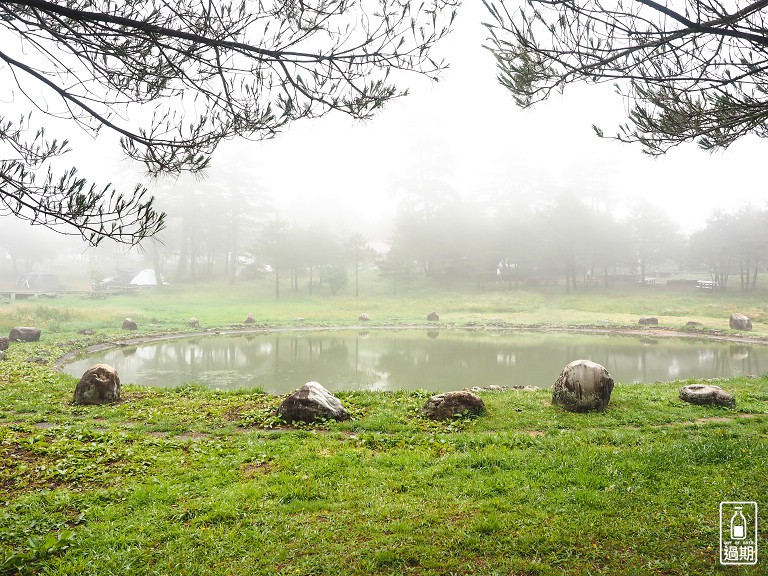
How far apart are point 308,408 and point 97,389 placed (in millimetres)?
5408

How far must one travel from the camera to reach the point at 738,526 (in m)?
4.36

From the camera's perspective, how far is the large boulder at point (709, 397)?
9.71 metres

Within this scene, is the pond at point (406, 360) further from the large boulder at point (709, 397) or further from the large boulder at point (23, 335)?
the large boulder at point (709, 397)

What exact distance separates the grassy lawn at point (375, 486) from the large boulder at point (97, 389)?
344mm

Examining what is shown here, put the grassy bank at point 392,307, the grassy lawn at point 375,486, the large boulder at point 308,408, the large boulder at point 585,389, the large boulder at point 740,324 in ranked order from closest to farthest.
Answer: the grassy lawn at point 375,486 → the large boulder at point 308,408 → the large boulder at point 585,389 → the large boulder at point 740,324 → the grassy bank at point 392,307

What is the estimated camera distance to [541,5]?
481 centimetres

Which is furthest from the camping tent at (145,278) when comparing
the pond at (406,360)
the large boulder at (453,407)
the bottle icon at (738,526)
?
the bottle icon at (738,526)

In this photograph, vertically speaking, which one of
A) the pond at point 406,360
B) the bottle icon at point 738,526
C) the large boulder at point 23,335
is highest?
the large boulder at point 23,335

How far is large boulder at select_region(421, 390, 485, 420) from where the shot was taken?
919cm

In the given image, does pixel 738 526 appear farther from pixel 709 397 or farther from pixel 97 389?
pixel 97 389

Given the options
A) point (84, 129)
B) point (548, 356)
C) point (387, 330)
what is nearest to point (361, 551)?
point (84, 129)

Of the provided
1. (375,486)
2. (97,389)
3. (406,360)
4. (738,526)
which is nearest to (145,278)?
(406,360)

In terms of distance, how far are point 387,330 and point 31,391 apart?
20.7m

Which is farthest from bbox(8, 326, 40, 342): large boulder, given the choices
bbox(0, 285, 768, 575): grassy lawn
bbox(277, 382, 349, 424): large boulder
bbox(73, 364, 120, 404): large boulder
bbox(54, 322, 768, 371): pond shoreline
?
bbox(277, 382, 349, 424): large boulder
